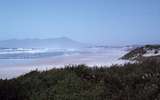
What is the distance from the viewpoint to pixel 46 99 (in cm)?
786

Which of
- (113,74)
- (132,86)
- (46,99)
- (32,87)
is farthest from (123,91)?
(32,87)

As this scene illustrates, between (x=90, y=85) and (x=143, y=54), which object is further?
(x=143, y=54)

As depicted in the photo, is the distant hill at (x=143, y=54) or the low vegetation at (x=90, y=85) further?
the distant hill at (x=143, y=54)

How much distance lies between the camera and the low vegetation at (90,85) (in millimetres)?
7867

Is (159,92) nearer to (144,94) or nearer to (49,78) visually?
(144,94)

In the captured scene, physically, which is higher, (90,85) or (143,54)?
(143,54)

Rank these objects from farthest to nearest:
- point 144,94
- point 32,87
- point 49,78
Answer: point 49,78
point 32,87
point 144,94

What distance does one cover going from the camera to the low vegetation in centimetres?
787

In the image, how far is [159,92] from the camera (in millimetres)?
7723

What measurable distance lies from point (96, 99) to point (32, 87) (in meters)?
2.12

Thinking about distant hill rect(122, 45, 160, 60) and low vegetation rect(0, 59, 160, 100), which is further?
distant hill rect(122, 45, 160, 60)

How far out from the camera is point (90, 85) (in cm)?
874

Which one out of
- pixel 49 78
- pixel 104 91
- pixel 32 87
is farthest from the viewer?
pixel 49 78

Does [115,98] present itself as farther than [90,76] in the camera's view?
No
